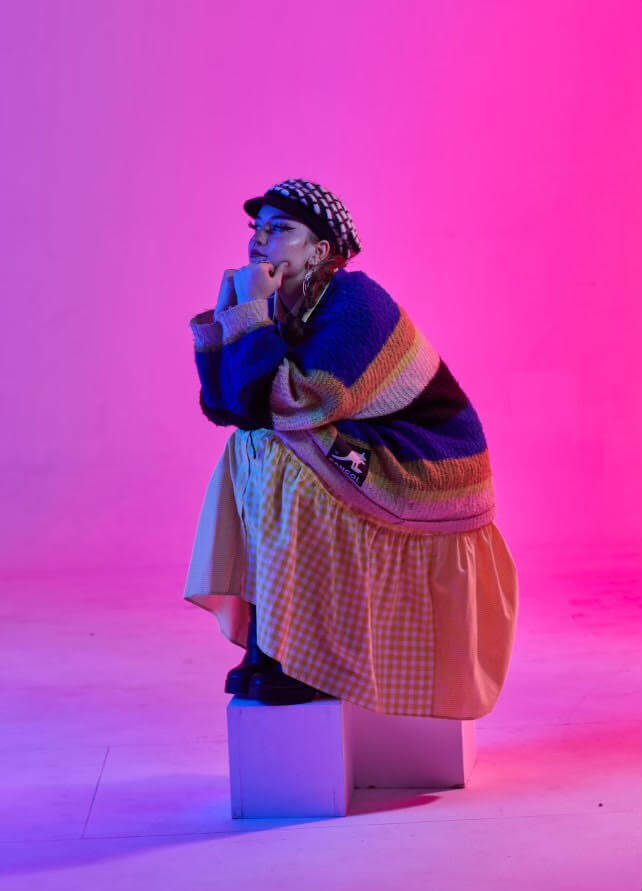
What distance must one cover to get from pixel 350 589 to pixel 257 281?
541mm

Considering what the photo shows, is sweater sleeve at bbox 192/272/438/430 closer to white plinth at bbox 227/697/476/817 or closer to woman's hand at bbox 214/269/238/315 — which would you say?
woman's hand at bbox 214/269/238/315

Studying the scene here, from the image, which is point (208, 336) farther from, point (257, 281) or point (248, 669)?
point (248, 669)

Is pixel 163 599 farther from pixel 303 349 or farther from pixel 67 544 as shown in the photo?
pixel 303 349

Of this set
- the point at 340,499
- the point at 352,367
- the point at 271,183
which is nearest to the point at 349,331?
the point at 352,367

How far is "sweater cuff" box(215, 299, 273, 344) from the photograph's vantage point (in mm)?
2289

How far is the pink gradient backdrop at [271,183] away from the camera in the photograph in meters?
4.63

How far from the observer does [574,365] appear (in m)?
4.75

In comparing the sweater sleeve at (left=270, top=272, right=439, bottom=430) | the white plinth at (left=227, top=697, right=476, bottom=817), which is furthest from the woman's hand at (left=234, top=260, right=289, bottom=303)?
the white plinth at (left=227, top=697, right=476, bottom=817)

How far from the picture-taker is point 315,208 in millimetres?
2395

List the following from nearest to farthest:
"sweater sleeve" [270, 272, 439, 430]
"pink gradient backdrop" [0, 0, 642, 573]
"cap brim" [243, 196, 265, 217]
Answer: "sweater sleeve" [270, 272, 439, 430] → "cap brim" [243, 196, 265, 217] → "pink gradient backdrop" [0, 0, 642, 573]

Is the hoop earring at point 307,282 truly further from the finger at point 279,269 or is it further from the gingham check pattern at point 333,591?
the gingham check pattern at point 333,591

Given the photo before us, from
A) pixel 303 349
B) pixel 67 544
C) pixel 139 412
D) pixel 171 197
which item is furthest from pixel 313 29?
pixel 303 349

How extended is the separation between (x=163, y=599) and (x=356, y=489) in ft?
6.63

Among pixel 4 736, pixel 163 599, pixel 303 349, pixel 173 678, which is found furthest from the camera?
pixel 163 599
